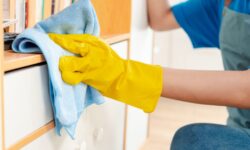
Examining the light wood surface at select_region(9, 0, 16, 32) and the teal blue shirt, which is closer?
the light wood surface at select_region(9, 0, 16, 32)

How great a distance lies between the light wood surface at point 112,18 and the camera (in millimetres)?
1116

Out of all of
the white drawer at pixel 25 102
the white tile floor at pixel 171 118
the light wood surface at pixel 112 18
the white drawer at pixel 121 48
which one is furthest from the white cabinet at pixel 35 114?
the white tile floor at pixel 171 118

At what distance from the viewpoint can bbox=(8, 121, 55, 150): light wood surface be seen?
1.98 feet

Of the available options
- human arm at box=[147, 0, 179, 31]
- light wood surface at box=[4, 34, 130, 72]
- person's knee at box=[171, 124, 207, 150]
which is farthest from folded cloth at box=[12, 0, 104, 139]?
human arm at box=[147, 0, 179, 31]

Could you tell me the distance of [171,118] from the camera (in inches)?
78.6

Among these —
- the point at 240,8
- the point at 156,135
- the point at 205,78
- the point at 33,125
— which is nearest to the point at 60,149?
the point at 33,125

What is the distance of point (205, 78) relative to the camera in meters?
0.76

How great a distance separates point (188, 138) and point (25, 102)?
0.44 m

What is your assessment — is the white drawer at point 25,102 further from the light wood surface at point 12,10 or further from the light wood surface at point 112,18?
the light wood surface at point 112,18

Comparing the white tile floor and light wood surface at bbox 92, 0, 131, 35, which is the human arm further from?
the white tile floor

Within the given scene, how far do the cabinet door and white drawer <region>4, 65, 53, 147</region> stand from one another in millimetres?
43

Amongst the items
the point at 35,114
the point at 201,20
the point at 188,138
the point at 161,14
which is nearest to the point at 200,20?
the point at 201,20

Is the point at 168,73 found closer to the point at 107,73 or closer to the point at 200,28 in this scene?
the point at 107,73

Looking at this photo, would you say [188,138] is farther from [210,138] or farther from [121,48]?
[121,48]
